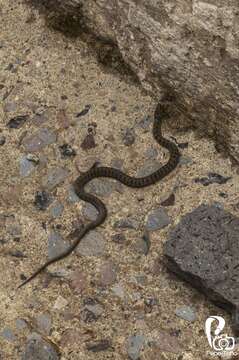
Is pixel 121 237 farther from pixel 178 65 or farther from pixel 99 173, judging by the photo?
pixel 178 65

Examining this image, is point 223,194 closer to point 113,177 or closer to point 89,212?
point 113,177

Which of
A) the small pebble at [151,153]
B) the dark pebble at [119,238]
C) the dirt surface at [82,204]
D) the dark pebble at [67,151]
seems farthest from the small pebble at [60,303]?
the small pebble at [151,153]

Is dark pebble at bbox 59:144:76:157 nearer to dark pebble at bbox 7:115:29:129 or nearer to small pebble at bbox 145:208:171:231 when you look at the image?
dark pebble at bbox 7:115:29:129

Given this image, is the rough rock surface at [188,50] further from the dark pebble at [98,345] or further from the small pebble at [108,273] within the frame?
the dark pebble at [98,345]

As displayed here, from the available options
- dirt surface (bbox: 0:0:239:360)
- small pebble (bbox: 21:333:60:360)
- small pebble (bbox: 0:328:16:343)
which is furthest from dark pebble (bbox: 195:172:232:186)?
small pebble (bbox: 0:328:16:343)

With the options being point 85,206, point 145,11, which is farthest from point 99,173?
point 145,11

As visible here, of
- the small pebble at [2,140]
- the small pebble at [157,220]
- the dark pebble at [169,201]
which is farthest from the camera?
the small pebble at [2,140]

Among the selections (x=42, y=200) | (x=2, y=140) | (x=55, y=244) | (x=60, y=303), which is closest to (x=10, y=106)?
(x=2, y=140)
